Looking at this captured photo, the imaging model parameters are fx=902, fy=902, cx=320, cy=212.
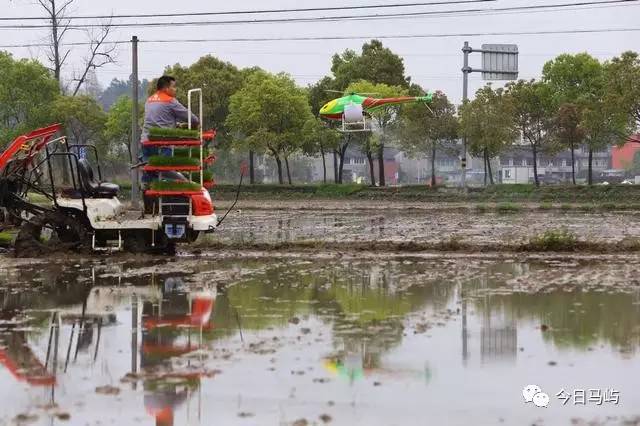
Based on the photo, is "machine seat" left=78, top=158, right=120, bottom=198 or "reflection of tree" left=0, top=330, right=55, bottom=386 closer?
"reflection of tree" left=0, top=330, right=55, bottom=386

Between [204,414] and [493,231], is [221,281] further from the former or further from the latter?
[493,231]

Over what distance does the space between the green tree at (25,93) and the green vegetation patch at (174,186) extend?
38.1 m

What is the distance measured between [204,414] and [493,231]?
16298 mm

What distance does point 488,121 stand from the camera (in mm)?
48094

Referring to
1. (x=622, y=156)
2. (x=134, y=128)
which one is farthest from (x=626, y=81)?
(x=622, y=156)

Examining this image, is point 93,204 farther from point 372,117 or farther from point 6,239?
point 372,117

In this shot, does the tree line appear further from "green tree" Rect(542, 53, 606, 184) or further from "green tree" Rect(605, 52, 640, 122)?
"green tree" Rect(605, 52, 640, 122)

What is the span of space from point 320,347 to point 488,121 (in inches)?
1636

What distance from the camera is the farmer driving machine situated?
15.3 m

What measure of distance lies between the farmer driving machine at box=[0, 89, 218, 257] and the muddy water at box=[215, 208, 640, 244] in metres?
3.05

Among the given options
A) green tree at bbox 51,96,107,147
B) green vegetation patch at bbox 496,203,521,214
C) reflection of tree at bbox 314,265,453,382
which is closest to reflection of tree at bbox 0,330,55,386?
reflection of tree at bbox 314,265,453,382

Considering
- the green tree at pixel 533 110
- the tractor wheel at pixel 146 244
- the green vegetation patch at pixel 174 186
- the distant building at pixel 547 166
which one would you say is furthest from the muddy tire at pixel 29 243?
the distant building at pixel 547 166

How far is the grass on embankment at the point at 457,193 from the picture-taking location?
44.9 meters

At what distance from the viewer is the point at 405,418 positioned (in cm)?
596
